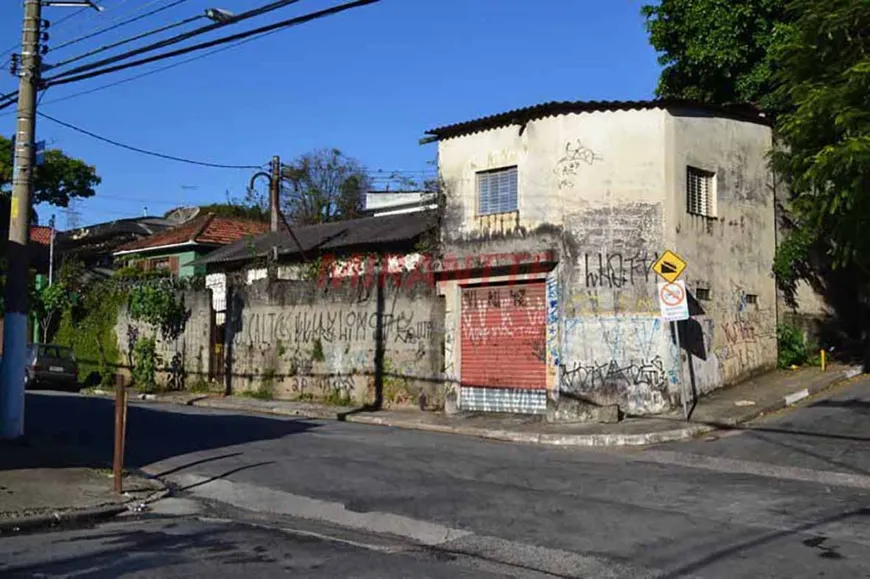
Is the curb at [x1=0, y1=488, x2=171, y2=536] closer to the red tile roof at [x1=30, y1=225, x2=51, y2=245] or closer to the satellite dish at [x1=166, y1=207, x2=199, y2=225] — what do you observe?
the satellite dish at [x1=166, y1=207, x2=199, y2=225]

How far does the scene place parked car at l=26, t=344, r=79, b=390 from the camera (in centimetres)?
2886

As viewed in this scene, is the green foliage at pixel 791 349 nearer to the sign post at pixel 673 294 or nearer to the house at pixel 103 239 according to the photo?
the sign post at pixel 673 294

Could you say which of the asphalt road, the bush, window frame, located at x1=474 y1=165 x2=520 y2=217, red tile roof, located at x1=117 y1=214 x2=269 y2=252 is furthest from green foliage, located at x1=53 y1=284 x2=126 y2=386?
the bush

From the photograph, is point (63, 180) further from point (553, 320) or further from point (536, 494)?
point (536, 494)

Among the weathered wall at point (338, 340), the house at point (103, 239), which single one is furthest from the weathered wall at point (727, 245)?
the house at point (103, 239)

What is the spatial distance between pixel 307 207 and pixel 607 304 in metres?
37.8

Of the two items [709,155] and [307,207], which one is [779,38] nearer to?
[709,155]

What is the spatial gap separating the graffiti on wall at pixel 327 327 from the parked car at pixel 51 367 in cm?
747

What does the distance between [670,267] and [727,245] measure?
3.13 meters

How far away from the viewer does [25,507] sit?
9.26 meters

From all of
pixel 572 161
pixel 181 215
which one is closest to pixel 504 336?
pixel 572 161

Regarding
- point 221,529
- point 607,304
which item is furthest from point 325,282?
point 221,529

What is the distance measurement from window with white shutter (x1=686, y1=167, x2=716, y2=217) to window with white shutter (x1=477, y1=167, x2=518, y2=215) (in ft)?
11.9

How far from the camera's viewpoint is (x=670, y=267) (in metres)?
16.3
